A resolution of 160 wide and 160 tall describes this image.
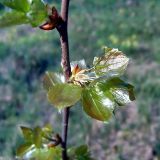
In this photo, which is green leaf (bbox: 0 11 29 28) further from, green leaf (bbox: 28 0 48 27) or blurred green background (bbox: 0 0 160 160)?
blurred green background (bbox: 0 0 160 160)

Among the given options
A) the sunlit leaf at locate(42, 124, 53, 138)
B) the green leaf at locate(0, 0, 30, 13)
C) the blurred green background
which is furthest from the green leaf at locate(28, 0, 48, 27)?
the blurred green background

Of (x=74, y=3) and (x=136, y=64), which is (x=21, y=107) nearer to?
(x=136, y=64)

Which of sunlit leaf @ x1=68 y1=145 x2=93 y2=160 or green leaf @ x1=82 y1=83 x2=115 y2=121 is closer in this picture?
green leaf @ x1=82 y1=83 x2=115 y2=121

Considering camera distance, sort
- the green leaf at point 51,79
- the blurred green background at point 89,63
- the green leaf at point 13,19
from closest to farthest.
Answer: the green leaf at point 13,19
the green leaf at point 51,79
the blurred green background at point 89,63

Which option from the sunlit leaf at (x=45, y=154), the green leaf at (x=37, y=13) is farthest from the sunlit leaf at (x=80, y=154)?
the green leaf at (x=37, y=13)

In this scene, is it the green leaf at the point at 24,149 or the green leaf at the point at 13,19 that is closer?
the green leaf at the point at 13,19

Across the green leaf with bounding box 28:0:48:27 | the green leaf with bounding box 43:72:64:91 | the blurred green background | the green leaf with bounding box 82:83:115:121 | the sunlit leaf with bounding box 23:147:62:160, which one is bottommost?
the blurred green background

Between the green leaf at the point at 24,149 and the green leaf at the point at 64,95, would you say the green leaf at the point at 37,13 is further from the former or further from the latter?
the green leaf at the point at 24,149

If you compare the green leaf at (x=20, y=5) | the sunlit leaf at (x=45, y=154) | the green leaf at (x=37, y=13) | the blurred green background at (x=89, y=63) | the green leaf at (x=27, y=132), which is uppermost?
the green leaf at (x=20, y=5)
